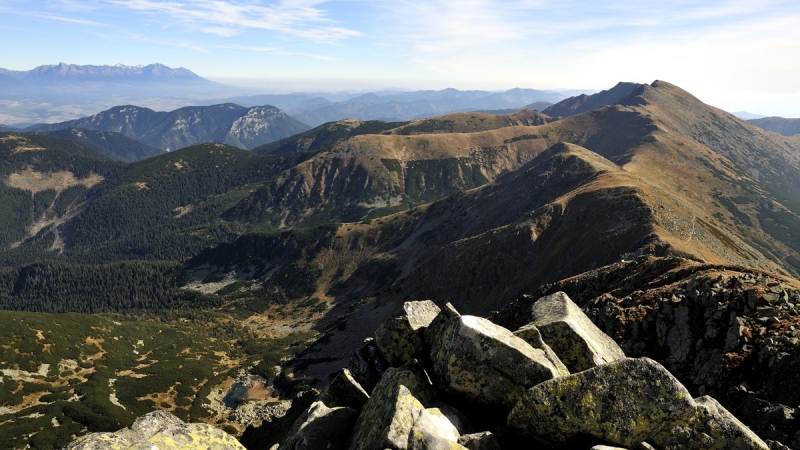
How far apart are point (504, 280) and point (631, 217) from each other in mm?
36070

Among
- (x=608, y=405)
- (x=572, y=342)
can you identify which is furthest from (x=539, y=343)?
(x=608, y=405)

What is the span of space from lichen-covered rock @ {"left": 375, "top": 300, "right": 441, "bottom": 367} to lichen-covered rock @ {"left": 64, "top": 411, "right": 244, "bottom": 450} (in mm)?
7512

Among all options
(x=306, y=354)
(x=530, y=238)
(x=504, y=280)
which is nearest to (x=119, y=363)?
(x=306, y=354)

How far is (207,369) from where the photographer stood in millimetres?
145375

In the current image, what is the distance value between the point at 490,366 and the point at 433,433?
117 inches

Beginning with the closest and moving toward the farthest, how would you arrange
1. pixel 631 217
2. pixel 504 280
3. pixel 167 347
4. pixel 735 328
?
pixel 735 328, pixel 631 217, pixel 504 280, pixel 167 347

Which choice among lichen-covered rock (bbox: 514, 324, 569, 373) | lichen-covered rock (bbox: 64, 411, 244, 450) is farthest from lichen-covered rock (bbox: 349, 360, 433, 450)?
lichen-covered rock (bbox: 64, 411, 244, 450)

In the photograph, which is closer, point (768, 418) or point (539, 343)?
point (539, 343)

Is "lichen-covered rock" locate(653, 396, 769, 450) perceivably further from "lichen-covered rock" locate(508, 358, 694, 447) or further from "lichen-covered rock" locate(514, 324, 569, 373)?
"lichen-covered rock" locate(514, 324, 569, 373)

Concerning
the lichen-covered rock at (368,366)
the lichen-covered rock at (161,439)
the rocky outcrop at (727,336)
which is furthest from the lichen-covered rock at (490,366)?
the rocky outcrop at (727,336)

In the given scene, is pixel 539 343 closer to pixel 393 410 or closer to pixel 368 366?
pixel 393 410

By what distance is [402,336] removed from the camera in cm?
1952

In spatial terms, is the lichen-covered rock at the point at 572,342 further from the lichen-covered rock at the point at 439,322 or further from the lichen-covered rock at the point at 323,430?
the lichen-covered rock at the point at 323,430

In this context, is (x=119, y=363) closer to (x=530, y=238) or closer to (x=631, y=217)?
(x=530, y=238)
